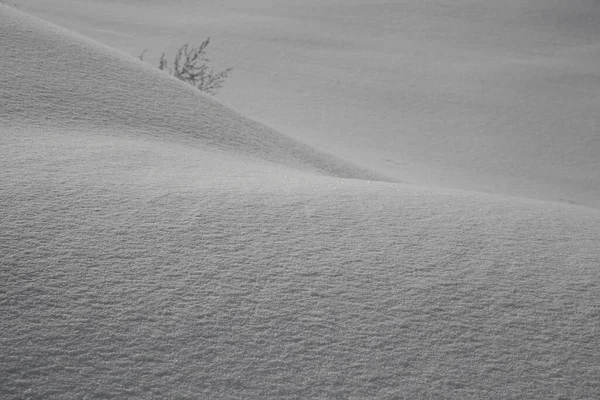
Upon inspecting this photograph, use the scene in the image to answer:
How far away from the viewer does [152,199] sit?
5.56ft

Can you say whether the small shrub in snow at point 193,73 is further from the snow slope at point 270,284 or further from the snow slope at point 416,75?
the snow slope at point 270,284

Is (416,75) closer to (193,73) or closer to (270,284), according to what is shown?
(193,73)

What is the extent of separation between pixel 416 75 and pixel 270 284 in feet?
17.9

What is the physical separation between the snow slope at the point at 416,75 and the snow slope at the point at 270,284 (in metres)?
2.54

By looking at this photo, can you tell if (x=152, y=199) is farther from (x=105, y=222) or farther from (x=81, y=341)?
(x=81, y=341)

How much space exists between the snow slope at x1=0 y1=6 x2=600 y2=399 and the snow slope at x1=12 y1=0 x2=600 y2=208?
2.54m

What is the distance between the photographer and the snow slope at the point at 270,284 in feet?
3.79

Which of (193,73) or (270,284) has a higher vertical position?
(193,73)

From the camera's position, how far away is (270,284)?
4.56ft

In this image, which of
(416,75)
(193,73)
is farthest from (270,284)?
(416,75)

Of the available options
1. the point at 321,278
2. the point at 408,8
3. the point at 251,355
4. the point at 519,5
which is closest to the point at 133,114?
the point at 321,278

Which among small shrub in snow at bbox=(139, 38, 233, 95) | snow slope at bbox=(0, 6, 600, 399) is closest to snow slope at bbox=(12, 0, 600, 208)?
small shrub in snow at bbox=(139, 38, 233, 95)

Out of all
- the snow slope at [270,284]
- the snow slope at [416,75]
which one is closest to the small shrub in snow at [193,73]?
the snow slope at [416,75]

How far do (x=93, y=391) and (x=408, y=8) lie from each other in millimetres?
8253
